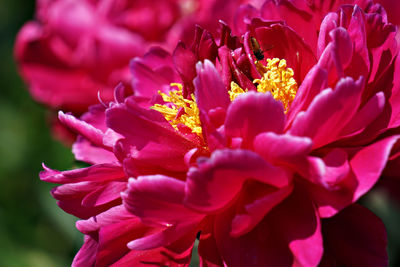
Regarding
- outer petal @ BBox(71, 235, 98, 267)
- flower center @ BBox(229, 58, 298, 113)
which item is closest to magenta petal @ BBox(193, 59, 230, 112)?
flower center @ BBox(229, 58, 298, 113)

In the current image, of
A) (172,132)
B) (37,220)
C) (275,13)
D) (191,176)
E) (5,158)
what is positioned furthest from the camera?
(5,158)

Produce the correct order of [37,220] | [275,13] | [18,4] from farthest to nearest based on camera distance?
1. [18,4]
2. [37,220]
3. [275,13]

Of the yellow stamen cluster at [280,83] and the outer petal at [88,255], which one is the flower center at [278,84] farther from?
the outer petal at [88,255]

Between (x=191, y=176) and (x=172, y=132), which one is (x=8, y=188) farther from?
(x=191, y=176)

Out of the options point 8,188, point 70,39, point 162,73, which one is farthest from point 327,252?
point 8,188

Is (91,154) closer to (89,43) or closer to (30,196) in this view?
(89,43)

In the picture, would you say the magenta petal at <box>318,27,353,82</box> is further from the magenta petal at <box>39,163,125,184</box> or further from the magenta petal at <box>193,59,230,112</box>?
the magenta petal at <box>39,163,125,184</box>

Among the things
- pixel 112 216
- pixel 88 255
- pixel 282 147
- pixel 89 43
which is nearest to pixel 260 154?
pixel 282 147

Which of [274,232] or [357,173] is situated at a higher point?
[357,173]

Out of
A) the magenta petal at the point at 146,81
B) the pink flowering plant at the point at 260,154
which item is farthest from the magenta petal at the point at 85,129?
the magenta petal at the point at 146,81
